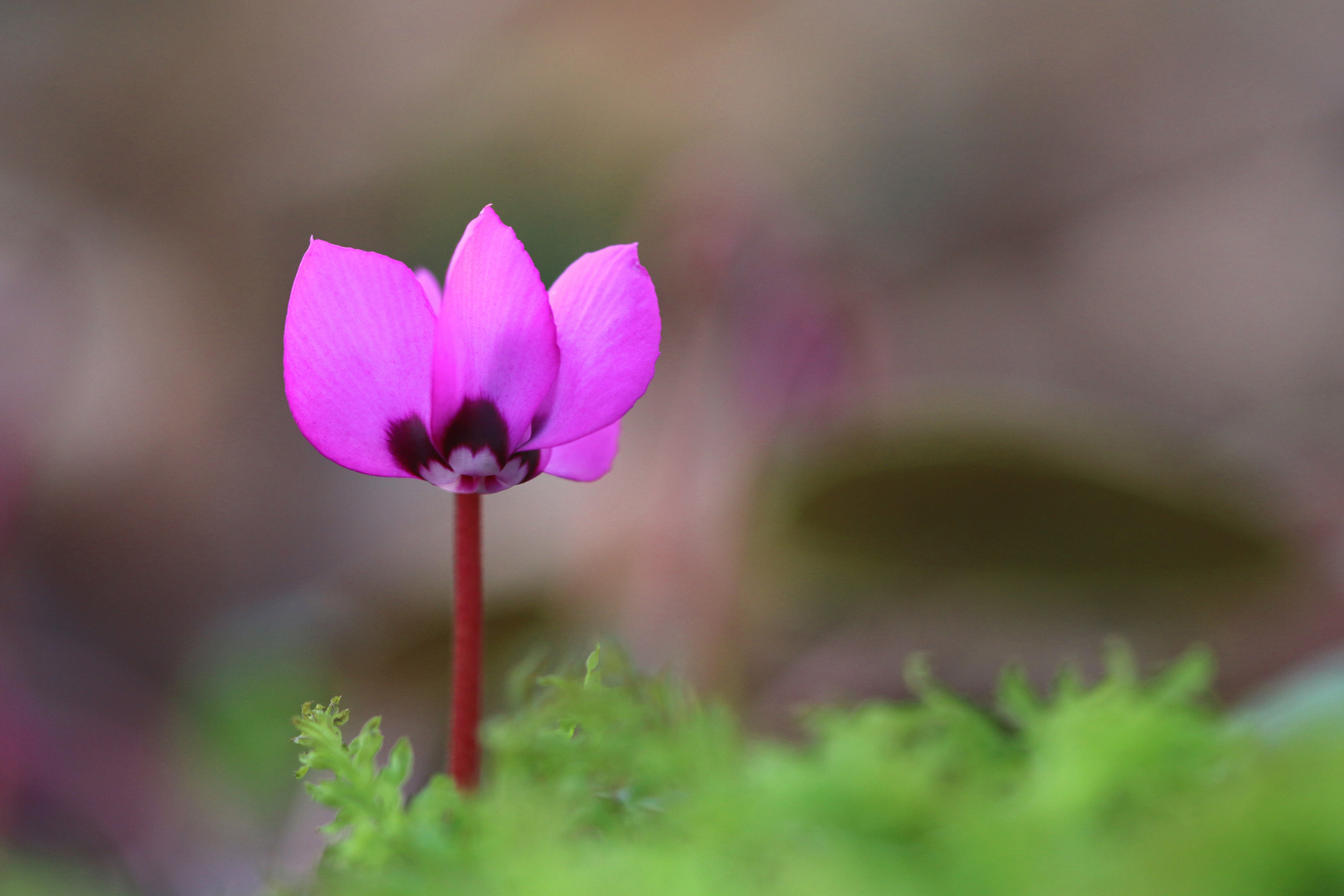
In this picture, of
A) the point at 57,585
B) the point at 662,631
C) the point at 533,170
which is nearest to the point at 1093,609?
the point at 662,631

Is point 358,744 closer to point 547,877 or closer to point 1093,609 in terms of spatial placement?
point 547,877

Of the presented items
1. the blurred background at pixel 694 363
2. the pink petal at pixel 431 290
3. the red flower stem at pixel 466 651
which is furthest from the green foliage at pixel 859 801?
the blurred background at pixel 694 363

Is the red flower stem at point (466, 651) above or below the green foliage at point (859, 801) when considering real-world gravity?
above

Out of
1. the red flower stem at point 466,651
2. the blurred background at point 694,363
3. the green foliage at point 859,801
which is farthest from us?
the blurred background at point 694,363

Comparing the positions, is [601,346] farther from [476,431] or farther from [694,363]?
[694,363]

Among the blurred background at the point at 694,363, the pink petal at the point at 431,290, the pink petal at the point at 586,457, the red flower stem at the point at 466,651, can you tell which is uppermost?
the blurred background at the point at 694,363

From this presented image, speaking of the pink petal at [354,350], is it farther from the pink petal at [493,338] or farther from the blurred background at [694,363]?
the blurred background at [694,363]

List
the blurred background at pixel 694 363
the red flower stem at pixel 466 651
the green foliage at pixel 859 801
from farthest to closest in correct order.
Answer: the blurred background at pixel 694 363 < the red flower stem at pixel 466 651 < the green foliage at pixel 859 801

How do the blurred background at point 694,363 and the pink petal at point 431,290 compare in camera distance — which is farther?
the blurred background at point 694,363
